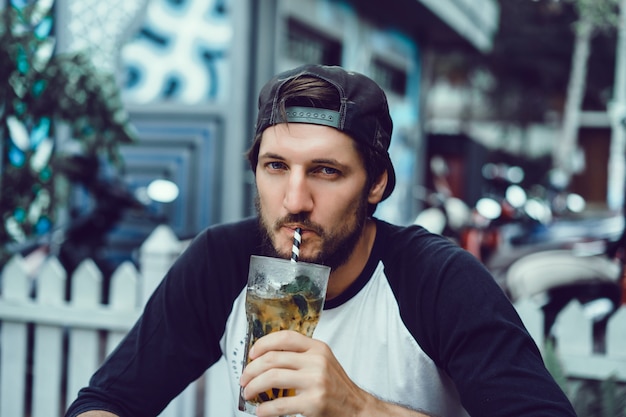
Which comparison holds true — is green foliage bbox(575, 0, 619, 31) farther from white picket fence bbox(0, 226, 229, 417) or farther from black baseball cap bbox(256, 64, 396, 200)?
black baseball cap bbox(256, 64, 396, 200)

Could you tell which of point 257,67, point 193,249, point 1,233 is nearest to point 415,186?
point 257,67

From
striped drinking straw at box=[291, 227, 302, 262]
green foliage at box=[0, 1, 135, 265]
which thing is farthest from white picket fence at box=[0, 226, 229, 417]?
striped drinking straw at box=[291, 227, 302, 262]

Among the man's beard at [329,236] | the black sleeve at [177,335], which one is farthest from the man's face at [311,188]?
the black sleeve at [177,335]

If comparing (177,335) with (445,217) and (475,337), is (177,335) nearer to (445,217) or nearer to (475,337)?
(475,337)

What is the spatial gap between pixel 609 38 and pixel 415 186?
46.5 feet

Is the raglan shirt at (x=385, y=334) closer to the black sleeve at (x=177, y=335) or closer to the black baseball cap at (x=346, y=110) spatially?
the black sleeve at (x=177, y=335)

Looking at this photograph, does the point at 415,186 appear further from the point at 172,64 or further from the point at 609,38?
the point at 609,38

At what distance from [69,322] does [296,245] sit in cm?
200

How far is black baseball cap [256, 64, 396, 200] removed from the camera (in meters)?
1.59

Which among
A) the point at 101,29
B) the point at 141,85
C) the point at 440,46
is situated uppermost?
the point at 440,46

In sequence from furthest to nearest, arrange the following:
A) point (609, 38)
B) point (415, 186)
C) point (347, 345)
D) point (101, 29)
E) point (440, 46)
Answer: point (609, 38), point (440, 46), point (415, 186), point (101, 29), point (347, 345)

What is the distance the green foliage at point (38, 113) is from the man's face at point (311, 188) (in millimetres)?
1868

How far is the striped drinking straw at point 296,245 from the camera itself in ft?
4.86

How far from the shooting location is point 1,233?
3.23 meters
